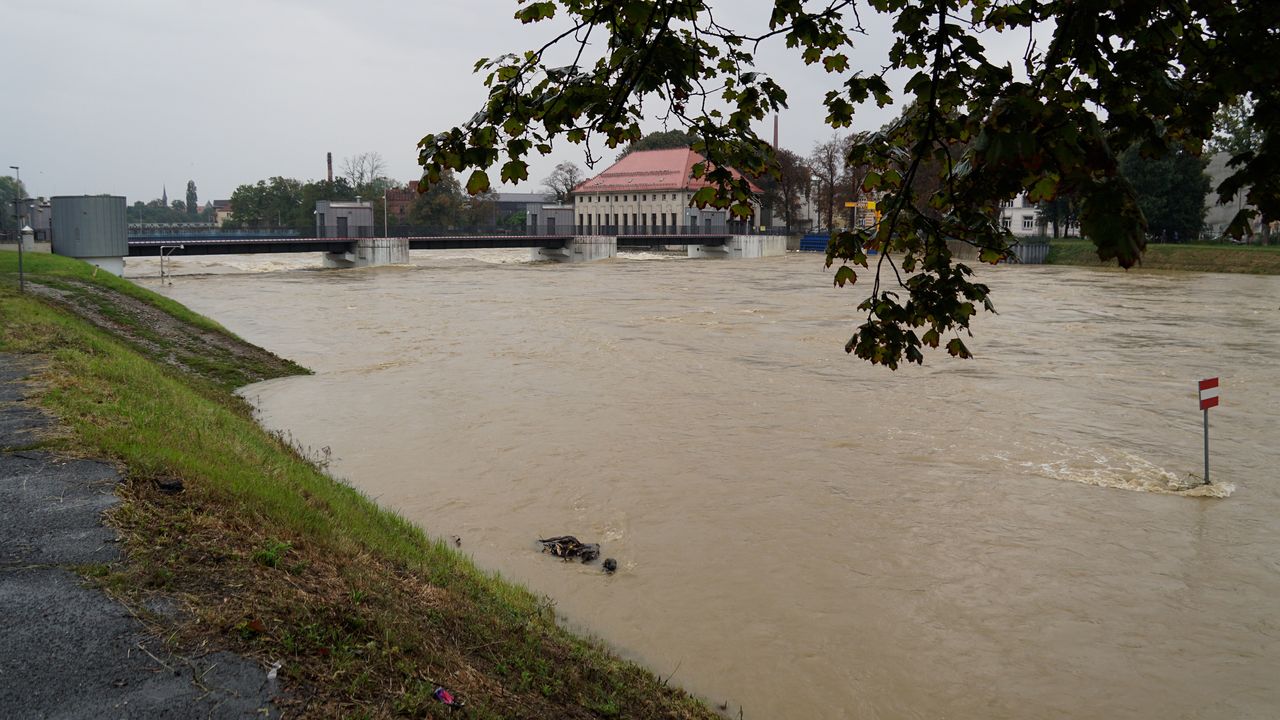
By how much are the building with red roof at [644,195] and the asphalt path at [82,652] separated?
87723 mm

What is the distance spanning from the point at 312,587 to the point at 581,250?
2936 inches

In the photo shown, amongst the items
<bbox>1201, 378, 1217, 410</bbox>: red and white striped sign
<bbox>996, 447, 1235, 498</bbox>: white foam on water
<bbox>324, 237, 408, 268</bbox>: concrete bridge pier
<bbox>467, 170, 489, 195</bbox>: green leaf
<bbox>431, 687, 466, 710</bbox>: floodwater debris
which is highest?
<bbox>324, 237, 408, 268</bbox>: concrete bridge pier

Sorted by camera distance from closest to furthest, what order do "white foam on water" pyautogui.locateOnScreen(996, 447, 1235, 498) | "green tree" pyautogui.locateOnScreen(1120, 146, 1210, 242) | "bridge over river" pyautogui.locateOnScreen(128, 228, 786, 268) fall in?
"white foam on water" pyautogui.locateOnScreen(996, 447, 1235, 498), "bridge over river" pyautogui.locateOnScreen(128, 228, 786, 268), "green tree" pyautogui.locateOnScreen(1120, 146, 1210, 242)

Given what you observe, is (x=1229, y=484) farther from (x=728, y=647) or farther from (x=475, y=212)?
(x=475, y=212)

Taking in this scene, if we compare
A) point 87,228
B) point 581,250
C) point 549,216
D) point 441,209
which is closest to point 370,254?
point 581,250

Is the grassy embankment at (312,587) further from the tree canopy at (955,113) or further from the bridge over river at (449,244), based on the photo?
the bridge over river at (449,244)

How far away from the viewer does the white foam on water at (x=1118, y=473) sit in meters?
12.4

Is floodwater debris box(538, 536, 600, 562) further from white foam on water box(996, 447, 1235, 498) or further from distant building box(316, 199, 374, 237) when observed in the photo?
distant building box(316, 199, 374, 237)

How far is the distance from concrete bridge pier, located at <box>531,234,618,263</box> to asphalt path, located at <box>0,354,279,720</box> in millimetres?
→ 72699

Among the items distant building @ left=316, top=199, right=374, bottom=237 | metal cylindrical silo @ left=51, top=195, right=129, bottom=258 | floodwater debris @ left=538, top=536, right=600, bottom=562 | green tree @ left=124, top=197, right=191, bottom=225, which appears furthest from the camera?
green tree @ left=124, top=197, right=191, bottom=225

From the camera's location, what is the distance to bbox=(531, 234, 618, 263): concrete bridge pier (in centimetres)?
7881

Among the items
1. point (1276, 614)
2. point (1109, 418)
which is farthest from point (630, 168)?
point (1276, 614)

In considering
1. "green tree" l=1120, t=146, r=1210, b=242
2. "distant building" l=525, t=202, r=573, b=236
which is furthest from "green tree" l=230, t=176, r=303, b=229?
"green tree" l=1120, t=146, r=1210, b=242

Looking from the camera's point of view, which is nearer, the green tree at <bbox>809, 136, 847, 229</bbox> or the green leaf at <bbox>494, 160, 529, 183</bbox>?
the green leaf at <bbox>494, 160, 529, 183</bbox>
